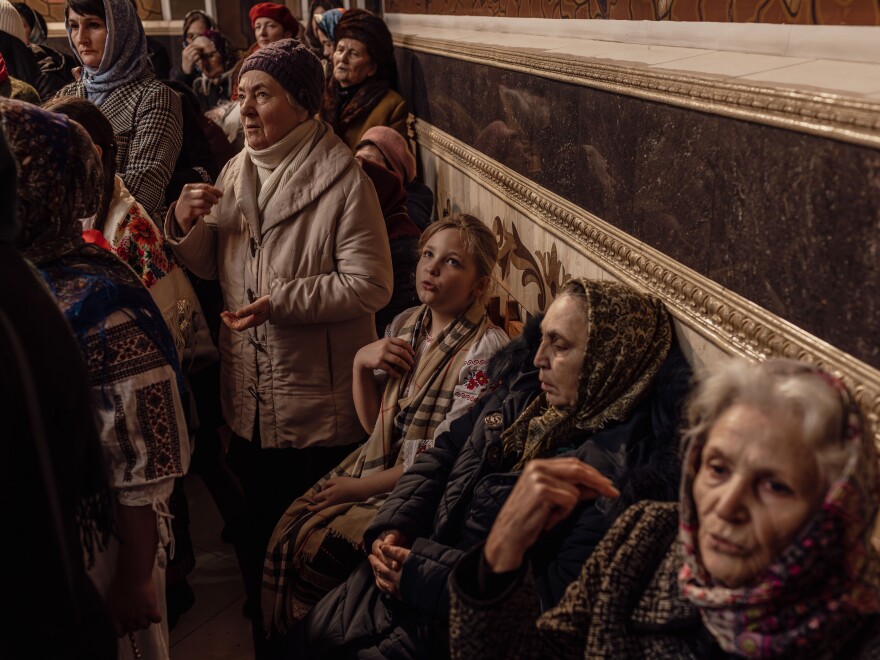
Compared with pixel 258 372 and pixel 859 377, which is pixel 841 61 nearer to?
pixel 859 377

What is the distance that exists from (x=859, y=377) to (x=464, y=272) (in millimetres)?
1369

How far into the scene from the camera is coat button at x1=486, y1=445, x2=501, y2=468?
2.08m

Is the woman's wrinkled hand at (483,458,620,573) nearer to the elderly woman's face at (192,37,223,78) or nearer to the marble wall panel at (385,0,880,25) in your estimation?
the marble wall panel at (385,0,880,25)

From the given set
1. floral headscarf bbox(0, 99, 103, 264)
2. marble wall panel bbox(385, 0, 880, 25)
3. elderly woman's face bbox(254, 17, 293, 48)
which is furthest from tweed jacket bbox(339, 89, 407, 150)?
floral headscarf bbox(0, 99, 103, 264)

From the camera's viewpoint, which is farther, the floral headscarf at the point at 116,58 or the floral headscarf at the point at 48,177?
the floral headscarf at the point at 116,58

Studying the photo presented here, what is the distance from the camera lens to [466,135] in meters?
4.16

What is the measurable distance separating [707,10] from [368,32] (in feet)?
10.7

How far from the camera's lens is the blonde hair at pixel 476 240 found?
8.57ft

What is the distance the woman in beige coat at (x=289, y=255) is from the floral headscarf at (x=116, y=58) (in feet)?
2.89

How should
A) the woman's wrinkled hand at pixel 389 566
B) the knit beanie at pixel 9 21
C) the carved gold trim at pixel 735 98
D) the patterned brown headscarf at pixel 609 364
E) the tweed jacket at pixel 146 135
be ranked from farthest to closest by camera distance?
the knit beanie at pixel 9 21 → the tweed jacket at pixel 146 135 → the woman's wrinkled hand at pixel 389 566 → the patterned brown headscarf at pixel 609 364 → the carved gold trim at pixel 735 98

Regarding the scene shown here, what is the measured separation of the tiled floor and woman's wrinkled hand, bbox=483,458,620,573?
1647mm

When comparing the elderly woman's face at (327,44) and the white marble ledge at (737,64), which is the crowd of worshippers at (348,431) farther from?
the elderly woman's face at (327,44)

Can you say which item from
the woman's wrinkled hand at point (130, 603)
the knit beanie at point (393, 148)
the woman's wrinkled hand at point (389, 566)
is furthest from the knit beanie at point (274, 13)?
the woman's wrinkled hand at point (130, 603)

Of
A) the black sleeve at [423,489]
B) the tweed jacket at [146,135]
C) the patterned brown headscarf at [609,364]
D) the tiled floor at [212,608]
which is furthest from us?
the tweed jacket at [146,135]
